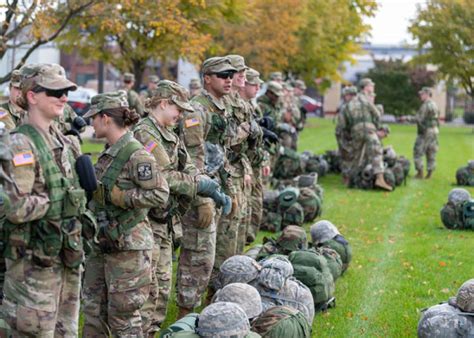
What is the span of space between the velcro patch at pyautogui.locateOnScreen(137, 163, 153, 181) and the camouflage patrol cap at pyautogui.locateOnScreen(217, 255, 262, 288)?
1954 millimetres

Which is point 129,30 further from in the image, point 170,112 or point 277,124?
point 170,112

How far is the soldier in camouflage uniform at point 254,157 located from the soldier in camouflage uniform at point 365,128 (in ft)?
23.0

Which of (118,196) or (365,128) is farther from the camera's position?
(365,128)

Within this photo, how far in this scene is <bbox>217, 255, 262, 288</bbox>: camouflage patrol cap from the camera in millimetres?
7531

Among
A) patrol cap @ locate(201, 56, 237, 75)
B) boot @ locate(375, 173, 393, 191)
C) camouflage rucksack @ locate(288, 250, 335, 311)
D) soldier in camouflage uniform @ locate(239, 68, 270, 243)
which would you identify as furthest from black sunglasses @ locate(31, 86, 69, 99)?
boot @ locate(375, 173, 393, 191)

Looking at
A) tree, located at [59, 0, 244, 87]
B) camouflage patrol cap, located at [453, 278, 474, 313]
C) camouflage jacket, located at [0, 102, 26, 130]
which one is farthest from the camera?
tree, located at [59, 0, 244, 87]

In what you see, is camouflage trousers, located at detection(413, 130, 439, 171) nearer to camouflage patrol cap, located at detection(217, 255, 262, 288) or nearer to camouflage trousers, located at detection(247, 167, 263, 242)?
camouflage trousers, located at detection(247, 167, 263, 242)

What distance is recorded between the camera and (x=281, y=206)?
12930mm

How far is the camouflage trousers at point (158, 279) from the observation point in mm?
6594

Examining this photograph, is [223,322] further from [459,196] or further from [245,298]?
[459,196]

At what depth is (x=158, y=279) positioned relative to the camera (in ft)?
22.4

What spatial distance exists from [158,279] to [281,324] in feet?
3.62

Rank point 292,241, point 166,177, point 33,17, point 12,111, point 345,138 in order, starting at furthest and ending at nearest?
point 345,138 → point 33,17 → point 292,241 → point 12,111 → point 166,177

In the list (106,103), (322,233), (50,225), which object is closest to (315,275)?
(322,233)
